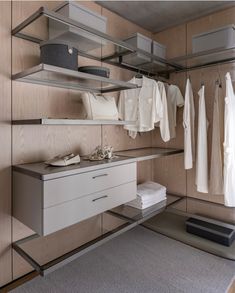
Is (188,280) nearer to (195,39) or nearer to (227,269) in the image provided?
(227,269)

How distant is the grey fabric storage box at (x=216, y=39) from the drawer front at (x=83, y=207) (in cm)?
141

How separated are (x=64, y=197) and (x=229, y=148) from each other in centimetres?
145

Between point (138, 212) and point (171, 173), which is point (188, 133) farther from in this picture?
point (138, 212)

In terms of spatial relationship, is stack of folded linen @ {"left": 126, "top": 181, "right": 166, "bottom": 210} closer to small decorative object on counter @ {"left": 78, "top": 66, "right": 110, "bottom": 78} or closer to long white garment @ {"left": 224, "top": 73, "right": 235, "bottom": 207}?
long white garment @ {"left": 224, "top": 73, "right": 235, "bottom": 207}

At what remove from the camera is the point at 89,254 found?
1.97 meters

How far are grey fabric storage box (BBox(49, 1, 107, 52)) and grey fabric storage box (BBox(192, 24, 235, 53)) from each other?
3.09 feet

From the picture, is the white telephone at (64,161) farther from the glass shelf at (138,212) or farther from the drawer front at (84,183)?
the glass shelf at (138,212)

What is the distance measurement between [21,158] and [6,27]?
0.90m

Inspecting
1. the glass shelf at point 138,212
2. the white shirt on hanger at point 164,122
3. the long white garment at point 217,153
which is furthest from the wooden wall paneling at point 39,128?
the long white garment at point 217,153

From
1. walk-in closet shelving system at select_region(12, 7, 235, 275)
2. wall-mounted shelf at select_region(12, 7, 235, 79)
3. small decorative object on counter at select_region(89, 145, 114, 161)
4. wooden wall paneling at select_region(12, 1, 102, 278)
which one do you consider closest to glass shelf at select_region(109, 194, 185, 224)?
walk-in closet shelving system at select_region(12, 7, 235, 275)

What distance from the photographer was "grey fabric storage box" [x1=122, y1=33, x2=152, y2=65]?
212 cm

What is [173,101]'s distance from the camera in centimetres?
248

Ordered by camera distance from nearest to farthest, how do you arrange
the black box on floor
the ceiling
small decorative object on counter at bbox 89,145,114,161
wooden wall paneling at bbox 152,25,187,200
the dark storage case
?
the dark storage case < small decorative object on counter at bbox 89,145,114,161 < the black box on floor < the ceiling < wooden wall paneling at bbox 152,25,187,200

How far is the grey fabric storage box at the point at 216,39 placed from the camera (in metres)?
1.91
